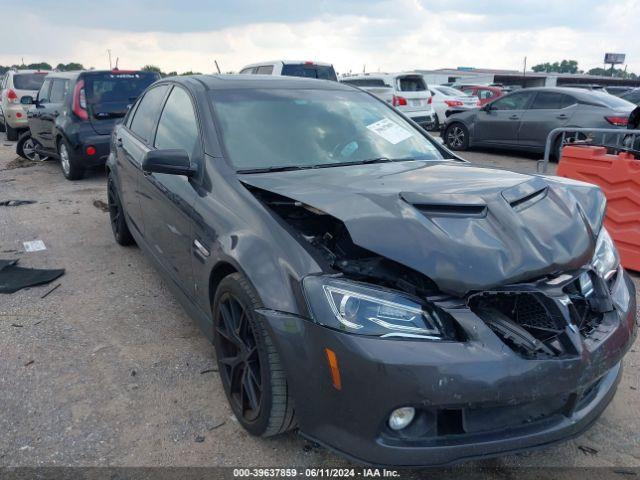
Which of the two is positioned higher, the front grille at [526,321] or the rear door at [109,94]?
the rear door at [109,94]

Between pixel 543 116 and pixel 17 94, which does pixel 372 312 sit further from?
pixel 17 94

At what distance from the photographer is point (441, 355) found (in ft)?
6.24

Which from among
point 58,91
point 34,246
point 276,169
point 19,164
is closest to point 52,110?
point 58,91

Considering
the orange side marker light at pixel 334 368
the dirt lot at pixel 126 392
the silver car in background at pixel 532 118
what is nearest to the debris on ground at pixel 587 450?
the dirt lot at pixel 126 392

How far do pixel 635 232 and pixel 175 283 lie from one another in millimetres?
3915

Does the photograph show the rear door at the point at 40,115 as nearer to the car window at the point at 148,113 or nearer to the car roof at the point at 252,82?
the car window at the point at 148,113

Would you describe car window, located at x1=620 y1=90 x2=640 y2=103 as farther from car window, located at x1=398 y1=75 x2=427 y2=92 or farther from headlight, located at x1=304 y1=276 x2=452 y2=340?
headlight, located at x1=304 y1=276 x2=452 y2=340

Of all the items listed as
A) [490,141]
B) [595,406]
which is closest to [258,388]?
[595,406]

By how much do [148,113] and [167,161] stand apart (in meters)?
1.70

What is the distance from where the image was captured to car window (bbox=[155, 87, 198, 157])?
3.35 metres

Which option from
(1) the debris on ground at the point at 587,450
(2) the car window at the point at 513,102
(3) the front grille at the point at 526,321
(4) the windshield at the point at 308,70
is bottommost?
(1) the debris on ground at the point at 587,450

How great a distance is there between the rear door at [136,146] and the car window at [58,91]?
4900mm

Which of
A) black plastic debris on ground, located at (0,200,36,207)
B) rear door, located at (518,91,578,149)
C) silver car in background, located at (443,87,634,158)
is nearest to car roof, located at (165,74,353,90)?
black plastic debris on ground, located at (0,200,36,207)

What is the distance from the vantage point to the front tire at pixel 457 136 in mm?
12266
